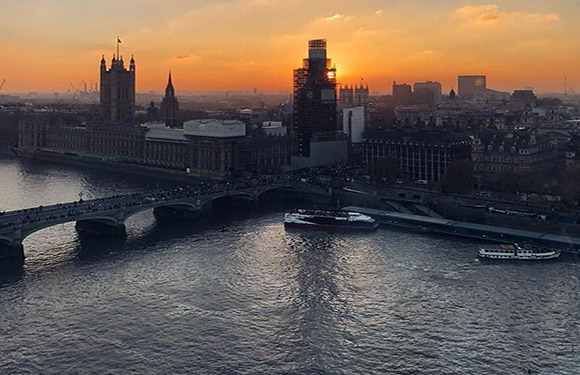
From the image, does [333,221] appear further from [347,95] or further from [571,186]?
[347,95]

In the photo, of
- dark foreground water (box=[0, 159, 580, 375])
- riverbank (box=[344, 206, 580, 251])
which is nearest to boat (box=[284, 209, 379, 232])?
dark foreground water (box=[0, 159, 580, 375])

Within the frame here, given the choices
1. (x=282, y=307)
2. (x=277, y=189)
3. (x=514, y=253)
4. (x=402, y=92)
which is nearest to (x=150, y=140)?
(x=277, y=189)


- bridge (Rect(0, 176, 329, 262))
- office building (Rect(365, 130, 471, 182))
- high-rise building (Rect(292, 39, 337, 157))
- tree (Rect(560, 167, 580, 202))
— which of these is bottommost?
bridge (Rect(0, 176, 329, 262))

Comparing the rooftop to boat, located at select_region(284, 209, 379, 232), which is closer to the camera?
boat, located at select_region(284, 209, 379, 232)

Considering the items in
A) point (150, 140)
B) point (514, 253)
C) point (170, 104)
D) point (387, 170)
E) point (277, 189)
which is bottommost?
point (514, 253)

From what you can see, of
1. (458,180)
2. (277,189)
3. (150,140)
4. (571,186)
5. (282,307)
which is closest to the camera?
(282,307)

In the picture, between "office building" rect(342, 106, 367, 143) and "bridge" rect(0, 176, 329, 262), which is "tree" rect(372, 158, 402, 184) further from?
"office building" rect(342, 106, 367, 143)

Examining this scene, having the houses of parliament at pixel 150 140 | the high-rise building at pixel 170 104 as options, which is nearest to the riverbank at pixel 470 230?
the houses of parliament at pixel 150 140
